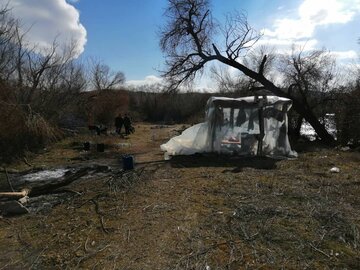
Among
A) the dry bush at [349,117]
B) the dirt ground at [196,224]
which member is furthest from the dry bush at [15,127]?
the dry bush at [349,117]

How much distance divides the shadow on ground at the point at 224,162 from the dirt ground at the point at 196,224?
1.14 meters

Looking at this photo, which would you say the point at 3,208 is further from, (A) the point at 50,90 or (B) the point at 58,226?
(A) the point at 50,90

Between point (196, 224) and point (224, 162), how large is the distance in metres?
6.16

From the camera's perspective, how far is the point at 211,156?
509 inches

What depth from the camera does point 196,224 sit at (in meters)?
5.93

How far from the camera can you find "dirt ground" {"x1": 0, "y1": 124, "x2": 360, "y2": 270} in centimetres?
481

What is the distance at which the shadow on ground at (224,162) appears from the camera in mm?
11102

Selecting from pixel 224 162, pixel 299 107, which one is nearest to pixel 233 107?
pixel 224 162

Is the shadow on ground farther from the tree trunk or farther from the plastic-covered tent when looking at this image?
the tree trunk

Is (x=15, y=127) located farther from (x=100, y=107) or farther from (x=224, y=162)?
(x=100, y=107)

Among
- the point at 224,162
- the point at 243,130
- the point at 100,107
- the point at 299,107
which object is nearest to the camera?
the point at 224,162

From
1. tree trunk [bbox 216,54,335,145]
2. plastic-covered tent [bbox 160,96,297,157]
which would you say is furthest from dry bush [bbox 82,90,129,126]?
plastic-covered tent [bbox 160,96,297,157]

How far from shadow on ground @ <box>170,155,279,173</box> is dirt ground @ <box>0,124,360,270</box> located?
44.8 inches

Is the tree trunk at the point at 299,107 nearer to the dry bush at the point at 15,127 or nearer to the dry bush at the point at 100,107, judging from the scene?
the dry bush at the point at 15,127
